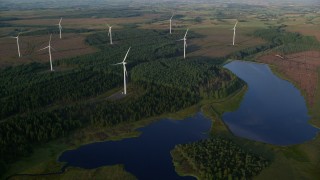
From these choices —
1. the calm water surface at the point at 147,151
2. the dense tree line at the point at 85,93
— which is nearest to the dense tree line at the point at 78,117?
the dense tree line at the point at 85,93

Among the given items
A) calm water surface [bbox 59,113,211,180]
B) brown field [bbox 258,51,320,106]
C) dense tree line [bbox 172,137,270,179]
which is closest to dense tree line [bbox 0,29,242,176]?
calm water surface [bbox 59,113,211,180]

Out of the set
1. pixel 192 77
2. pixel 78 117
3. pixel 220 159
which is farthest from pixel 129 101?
pixel 220 159

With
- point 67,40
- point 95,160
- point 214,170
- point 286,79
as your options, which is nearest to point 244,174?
point 214,170

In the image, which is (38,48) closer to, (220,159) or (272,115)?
(272,115)

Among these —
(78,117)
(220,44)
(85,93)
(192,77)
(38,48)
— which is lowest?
(220,44)

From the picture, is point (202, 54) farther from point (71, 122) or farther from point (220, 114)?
point (71, 122)
